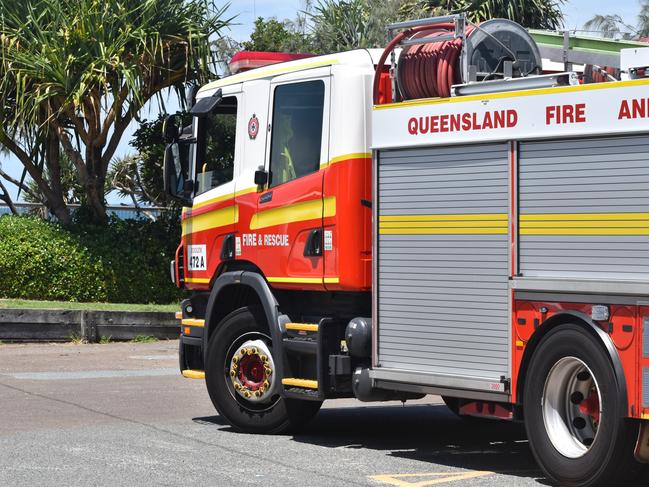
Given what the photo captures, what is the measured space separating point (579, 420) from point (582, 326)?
2.12 feet

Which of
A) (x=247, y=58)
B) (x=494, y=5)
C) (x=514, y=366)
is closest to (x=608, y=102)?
(x=514, y=366)

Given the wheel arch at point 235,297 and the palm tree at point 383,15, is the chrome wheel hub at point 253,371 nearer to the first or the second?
the wheel arch at point 235,297

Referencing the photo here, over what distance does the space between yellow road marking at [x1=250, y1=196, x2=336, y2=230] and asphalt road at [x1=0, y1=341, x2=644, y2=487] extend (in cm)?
177

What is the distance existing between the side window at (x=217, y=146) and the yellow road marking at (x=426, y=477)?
11.4 feet

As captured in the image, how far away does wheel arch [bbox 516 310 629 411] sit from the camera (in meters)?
7.76

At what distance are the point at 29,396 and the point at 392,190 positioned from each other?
542cm

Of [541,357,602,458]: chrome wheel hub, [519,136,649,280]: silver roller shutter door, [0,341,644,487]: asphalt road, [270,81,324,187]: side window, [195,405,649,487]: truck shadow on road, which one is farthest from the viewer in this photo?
[270,81,324,187]: side window

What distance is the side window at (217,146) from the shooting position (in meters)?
11.3

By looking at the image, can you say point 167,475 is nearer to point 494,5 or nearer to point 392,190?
point 392,190

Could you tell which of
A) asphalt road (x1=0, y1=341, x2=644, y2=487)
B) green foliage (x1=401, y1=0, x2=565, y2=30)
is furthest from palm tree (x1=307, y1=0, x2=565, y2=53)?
asphalt road (x1=0, y1=341, x2=644, y2=487)

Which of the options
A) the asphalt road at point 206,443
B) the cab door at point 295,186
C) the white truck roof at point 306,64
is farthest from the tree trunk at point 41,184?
the cab door at point 295,186

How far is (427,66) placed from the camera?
9.46 m

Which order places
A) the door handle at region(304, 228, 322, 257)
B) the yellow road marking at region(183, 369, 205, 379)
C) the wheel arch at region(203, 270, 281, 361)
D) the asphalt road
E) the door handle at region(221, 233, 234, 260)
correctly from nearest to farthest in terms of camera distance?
1. the asphalt road
2. the door handle at region(304, 228, 322, 257)
3. the wheel arch at region(203, 270, 281, 361)
4. the door handle at region(221, 233, 234, 260)
5. the yellow road marking at region(183, 369, 205, 379)

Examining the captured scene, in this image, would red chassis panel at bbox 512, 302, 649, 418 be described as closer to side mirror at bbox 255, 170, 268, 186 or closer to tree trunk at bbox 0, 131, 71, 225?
side mirror at bbox 255, 170, 268, 186
